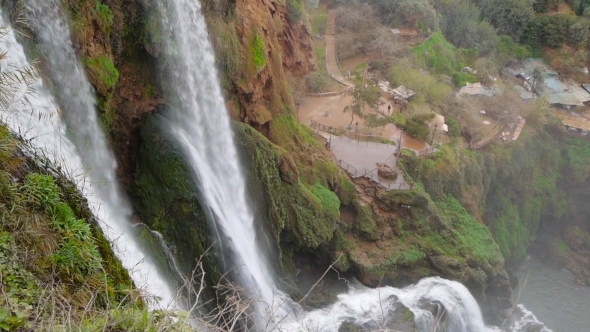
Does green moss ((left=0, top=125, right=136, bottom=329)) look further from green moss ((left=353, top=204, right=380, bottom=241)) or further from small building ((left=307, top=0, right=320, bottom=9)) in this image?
small building ((left=307, top=0, right=320, bottom=9))

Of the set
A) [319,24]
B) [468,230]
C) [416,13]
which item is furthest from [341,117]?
[416,13]

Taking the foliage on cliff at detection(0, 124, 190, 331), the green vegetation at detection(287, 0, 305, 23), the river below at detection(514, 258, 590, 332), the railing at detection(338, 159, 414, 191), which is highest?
the foliage on cliff at detection(0, 124, 190, 331)

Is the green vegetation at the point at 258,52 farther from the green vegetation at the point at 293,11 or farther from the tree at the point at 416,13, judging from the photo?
the tree at the point at 416,13

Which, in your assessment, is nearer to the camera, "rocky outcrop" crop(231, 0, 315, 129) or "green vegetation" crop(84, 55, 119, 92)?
"green vegetation" crop(84, 55, 119, 92)

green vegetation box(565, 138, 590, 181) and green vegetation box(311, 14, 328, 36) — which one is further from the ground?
green vegetation box(311, 14, 328, 36)

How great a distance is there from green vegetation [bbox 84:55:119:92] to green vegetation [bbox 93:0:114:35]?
2.21 feet

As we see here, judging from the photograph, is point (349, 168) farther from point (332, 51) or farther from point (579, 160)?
point (579, 160)

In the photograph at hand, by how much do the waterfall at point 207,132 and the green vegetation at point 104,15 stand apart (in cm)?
141

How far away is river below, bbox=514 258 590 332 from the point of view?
23.3m

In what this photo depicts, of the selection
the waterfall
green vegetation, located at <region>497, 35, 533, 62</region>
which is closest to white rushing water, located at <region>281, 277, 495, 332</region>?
the waterfall

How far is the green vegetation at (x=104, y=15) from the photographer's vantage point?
422 inches

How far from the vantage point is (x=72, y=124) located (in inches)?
390

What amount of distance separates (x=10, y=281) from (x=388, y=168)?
1705 cm

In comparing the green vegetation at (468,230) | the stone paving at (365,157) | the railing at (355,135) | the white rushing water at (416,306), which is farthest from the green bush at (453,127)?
the white rushing water at (416,306)
